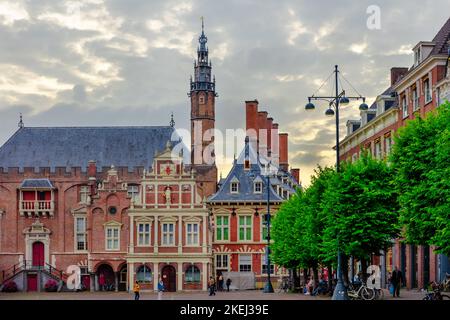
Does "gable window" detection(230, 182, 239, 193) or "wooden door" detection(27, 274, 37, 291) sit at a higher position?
"gable window" detection(230, 182, 239, 193)

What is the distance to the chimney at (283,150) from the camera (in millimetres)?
109188

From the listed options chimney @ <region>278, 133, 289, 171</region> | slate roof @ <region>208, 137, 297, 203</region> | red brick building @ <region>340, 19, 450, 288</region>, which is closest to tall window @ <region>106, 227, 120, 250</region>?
slate roof @ <region>208, 137, 297, 203</region>

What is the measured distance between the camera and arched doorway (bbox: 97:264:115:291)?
9069cm

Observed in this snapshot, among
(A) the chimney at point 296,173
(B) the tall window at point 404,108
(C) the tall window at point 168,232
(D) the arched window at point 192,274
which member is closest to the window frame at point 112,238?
(C) the tall window at point 168,232

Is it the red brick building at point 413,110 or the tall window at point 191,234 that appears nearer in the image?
the red brick building at point 413,110

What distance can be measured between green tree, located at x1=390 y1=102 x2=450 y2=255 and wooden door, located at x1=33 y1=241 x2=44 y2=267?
2324 inches

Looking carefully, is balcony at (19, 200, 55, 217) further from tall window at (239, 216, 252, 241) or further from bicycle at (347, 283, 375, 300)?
bicycle at (347, 283, 375, 300)

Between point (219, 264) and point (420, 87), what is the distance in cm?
3687

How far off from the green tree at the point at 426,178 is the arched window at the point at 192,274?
4356cm

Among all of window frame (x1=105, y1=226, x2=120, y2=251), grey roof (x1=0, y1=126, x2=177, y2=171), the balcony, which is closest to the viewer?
window frame (x1=105, y1=226, x2=120, y2=251)

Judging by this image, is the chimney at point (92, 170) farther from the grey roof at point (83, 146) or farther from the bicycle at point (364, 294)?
the bicycle at point (364, 294)

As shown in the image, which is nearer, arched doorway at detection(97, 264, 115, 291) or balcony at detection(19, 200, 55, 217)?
arched doorway at detection(97, 264, 115, 291)

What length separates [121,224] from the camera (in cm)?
9162

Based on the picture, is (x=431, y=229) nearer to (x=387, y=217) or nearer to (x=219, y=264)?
(x=387, y=217)
